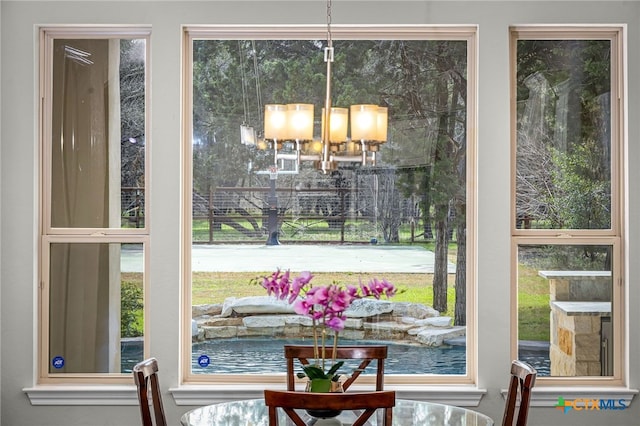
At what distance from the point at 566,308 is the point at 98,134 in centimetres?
261

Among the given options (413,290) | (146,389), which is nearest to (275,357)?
(413,290)

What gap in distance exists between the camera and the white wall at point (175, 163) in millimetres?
3916

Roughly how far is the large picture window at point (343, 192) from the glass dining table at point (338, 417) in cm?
76

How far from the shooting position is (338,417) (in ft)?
10.3

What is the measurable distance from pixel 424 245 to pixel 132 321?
62.3 inches

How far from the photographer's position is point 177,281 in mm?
3922

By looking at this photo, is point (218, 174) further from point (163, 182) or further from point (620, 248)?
point (620, 248)

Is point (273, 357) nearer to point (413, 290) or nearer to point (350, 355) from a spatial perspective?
point (350, 355)

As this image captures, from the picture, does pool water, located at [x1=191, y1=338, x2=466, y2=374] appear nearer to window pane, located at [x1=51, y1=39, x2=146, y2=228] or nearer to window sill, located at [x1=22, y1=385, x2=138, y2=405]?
window sill, located at [x1=22, y1=385, x2=138, y2=405]

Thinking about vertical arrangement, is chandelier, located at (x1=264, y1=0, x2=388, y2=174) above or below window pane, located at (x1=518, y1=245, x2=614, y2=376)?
above

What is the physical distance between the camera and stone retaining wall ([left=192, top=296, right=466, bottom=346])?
402 centimetres

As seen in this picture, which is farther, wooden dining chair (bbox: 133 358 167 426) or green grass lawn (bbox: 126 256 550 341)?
green grass lawn (bbox: 126 256 550 341)

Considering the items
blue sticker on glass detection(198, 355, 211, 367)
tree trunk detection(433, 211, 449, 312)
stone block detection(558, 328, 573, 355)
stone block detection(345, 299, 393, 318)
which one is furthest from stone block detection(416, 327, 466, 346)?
blue sticker on glass detection(198, 355, 211, 367)

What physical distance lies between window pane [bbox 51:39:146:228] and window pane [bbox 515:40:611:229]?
2013 mm
